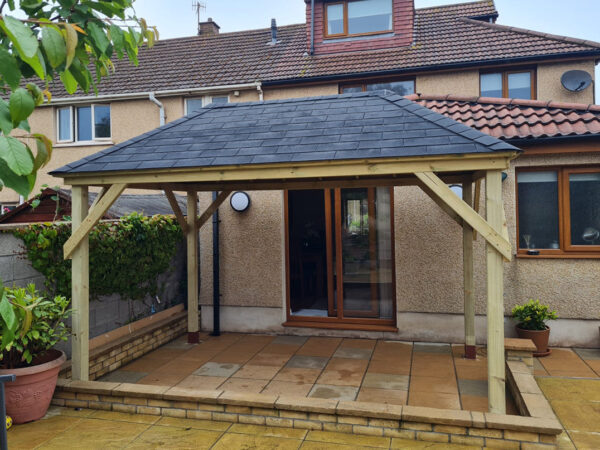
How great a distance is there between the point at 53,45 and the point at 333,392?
5032mm

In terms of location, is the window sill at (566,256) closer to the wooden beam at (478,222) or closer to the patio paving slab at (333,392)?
the wooden beam at (478,222)

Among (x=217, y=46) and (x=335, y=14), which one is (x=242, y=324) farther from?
(x=217, y=46)

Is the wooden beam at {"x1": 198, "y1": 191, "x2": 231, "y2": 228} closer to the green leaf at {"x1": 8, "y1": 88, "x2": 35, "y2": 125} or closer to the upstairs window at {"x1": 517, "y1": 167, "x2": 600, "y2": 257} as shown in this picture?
the upstairs window at {"x1": 517, "y1": 167, "x2": 600, "y2": 257}

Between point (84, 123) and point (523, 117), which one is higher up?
point (84, 123)

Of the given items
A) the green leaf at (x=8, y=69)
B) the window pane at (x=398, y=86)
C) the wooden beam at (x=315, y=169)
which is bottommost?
the green leaf at (x=8, y=69)

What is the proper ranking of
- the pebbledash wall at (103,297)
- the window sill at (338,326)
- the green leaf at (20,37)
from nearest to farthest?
the green leaf at (20,37), the pebbledash wall at (103,297), the window sill at (338,326)

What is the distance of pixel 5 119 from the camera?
1679 millimetres

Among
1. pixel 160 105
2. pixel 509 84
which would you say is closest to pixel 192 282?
pixel 160 105

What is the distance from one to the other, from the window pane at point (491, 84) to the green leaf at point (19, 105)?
37.9ft

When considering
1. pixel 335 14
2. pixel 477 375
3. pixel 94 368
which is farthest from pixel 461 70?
pixel 94 368

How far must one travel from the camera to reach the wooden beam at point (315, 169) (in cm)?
476

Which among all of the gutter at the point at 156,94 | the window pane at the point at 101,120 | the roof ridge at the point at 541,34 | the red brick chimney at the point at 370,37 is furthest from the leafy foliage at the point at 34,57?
the window pane at the point at 101,120

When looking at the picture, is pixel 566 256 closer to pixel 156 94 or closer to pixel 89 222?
pixel 89 222

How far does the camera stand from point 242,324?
8.82 metres
